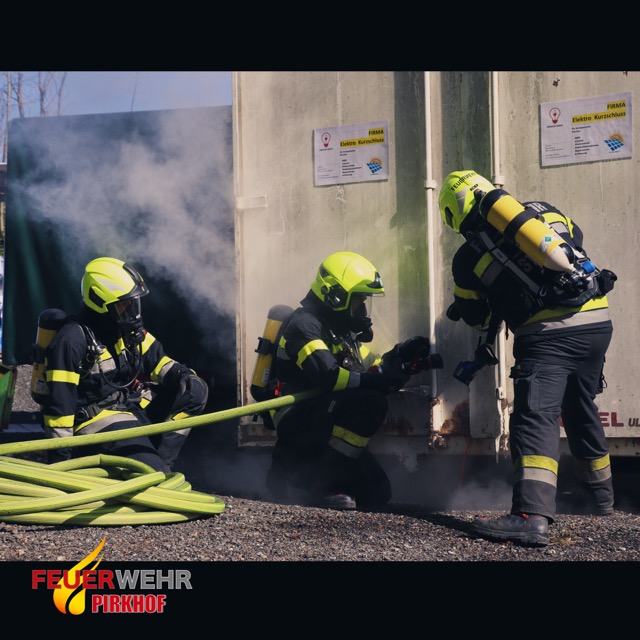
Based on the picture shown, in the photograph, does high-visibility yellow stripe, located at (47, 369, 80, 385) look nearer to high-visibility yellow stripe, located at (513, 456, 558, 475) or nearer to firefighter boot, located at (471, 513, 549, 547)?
firefighter boot, located at (471, 513, 549, 547)

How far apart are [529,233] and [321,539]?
5.99ft

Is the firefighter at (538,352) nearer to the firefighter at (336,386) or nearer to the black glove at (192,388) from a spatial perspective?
the firefighter at (336,386)

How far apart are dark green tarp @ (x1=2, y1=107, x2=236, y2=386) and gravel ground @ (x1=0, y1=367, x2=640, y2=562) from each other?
271cm

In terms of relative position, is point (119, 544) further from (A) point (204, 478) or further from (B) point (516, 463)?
(A) point (204, 478)

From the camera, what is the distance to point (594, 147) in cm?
504

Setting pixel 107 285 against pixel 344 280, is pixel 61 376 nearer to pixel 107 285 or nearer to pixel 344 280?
pixel 107 285

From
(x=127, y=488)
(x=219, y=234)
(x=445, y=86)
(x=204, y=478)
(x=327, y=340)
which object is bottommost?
(x=204, y=478)

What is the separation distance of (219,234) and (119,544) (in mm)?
3531

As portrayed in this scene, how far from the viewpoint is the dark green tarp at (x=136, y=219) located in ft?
24.3

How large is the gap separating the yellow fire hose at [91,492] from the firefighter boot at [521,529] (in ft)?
4.89

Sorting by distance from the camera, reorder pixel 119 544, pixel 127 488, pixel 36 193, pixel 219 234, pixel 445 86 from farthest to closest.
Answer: pixel 36 193 → pixel 219 234 → pixel 445 86 → pixel 127 488 → pixel 119 544

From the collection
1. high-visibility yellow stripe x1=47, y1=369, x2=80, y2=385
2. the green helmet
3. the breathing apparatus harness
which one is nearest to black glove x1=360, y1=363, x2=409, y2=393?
the green helmet

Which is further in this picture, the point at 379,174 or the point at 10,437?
the point at 10,437

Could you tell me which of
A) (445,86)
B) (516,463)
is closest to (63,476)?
(516,463)
